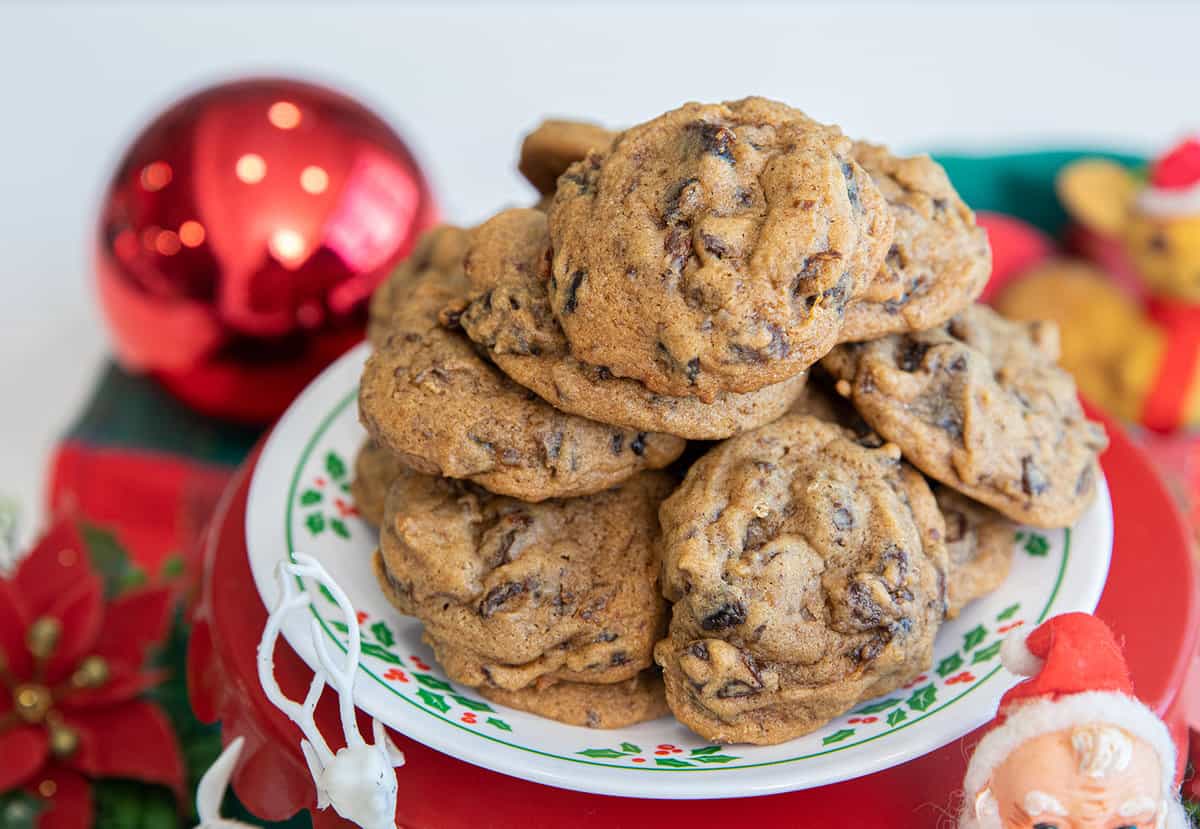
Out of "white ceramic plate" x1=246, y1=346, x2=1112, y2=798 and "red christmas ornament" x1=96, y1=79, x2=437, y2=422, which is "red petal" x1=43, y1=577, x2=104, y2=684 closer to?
"white ceramic plate" x1=246, y1=346, x2=1112, y2=798

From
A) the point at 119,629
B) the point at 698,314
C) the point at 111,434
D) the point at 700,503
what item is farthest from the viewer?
the point at 111,434

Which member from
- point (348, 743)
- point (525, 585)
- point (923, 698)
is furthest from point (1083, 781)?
point (348, 743)

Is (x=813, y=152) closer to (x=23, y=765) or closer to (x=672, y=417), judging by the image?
(x=672, y=417)

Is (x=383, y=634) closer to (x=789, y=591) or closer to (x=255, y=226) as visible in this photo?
(x=789, y=591)

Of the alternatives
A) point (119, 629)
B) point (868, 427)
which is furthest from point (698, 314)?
point (119, 629)

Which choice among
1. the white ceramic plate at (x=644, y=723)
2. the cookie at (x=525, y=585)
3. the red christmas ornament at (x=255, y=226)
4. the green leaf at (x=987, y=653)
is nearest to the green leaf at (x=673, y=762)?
the white ceramic plate at (x=644, y=723)

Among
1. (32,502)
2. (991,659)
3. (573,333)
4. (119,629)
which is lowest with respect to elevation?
(32,502)
